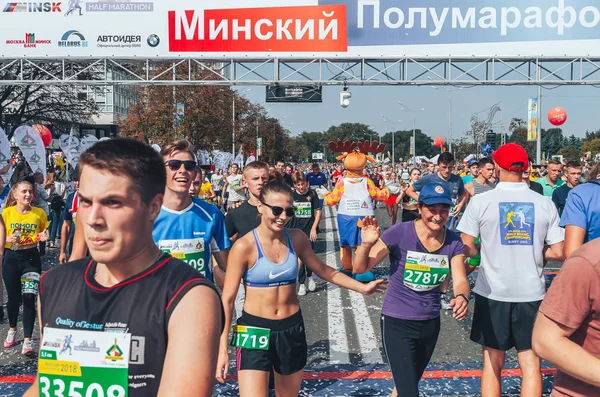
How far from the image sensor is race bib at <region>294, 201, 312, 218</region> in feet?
30.5

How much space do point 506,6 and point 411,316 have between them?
49.2 feet

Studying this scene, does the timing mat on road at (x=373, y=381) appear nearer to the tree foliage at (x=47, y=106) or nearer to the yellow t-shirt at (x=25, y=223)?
the yellow t-shirt at (x=25, y=223)

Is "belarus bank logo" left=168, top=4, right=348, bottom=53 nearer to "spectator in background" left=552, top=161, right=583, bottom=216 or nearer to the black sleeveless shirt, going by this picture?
"spectator in background" left=552, top=161, right=583, bottom=216

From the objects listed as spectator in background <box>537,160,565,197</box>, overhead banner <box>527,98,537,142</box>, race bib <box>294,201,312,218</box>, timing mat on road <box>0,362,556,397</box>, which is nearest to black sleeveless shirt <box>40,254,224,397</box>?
timing mat on road <box>0,362,556,397</box>

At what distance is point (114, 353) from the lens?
178 centimetres

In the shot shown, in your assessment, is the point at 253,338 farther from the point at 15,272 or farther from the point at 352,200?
the point at 352,200

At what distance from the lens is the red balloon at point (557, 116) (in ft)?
78.2

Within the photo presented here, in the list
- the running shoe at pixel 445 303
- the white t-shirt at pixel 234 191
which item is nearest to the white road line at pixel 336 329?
the running shoe at pixel 445 303

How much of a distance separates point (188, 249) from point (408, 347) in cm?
156

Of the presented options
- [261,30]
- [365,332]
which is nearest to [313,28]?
[261,30]

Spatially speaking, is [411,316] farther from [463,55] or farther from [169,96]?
[169,96]

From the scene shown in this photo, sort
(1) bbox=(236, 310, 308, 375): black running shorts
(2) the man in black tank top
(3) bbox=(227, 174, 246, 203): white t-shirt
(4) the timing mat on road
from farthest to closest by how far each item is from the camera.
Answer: (3) bbox=(227, 174, 246, 203): white t-shirt < (4) the timing mat on road < (1) bbox=(236, 310, 308, 375): black running shorts < (2) the man in black tank top

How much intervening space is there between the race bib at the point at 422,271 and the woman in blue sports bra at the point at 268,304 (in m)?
0.24

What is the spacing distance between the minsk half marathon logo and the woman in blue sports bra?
A: 77.6 inches
